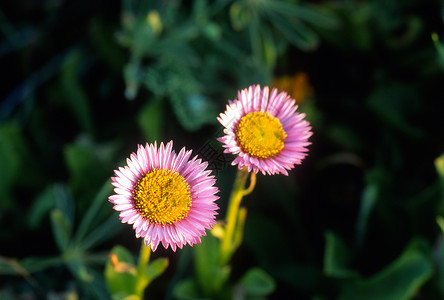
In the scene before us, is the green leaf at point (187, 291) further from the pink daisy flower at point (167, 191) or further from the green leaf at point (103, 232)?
the pink daisy flower at point (167, 191)

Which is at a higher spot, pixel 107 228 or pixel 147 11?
pixel 147 11

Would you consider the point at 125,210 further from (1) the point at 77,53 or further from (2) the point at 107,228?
(1) the point at 77,53

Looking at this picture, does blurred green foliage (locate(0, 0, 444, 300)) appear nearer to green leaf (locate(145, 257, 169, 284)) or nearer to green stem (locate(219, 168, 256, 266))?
green stem (locate(219, 168, 256, 266))

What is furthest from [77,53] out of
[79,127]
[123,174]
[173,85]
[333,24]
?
[123,174]

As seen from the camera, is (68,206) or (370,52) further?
(370,52)

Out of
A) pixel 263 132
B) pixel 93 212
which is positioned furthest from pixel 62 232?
pixel 263 132

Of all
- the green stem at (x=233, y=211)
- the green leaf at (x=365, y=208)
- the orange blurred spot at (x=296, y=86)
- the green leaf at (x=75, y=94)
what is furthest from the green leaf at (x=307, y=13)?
the green stem at (x=233, y=211)
